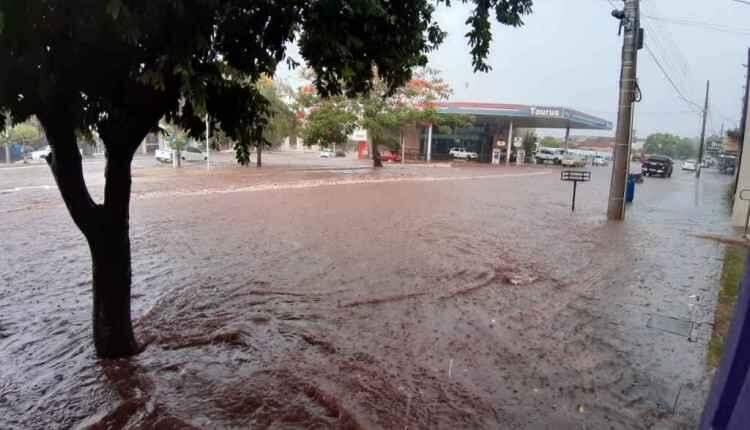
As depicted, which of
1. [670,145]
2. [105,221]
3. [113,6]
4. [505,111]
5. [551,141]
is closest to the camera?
[113,6]

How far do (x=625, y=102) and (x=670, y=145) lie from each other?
112338 mm

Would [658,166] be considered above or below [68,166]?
below

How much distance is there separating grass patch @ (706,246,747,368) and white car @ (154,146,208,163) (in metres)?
34.9

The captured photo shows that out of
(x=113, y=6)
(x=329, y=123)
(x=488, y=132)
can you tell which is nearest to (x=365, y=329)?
(x=113, y=6)

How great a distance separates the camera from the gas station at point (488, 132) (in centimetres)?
4419

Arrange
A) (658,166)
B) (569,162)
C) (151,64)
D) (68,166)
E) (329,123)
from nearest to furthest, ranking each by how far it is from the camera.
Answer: (151,64), (68,166), (329,123), (658,166), (569,162)

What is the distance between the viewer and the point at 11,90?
2.63 metres

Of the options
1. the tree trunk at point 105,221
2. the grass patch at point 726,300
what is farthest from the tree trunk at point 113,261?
the grass patch at point 726,300

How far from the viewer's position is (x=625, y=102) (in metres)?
12.8

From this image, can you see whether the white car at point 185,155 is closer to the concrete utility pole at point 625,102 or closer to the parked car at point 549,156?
the concrete utility pole at point 625,102

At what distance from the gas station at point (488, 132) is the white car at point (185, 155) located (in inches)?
721

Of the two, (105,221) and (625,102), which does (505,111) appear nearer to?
(625,102)

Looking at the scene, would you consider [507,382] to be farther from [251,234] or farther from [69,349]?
[251,234]

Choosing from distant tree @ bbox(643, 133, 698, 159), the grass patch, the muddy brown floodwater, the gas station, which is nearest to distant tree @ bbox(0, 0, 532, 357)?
the muddy brown floodwater
